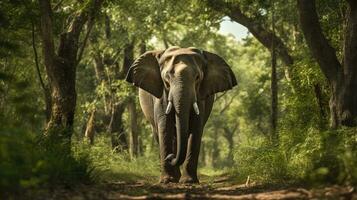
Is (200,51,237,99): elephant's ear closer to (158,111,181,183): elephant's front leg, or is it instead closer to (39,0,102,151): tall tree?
(158,111,181,183): elephant's front leg

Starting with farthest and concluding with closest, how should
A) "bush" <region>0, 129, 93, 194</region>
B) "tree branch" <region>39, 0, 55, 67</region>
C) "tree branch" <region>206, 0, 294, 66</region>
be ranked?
1. "tree branch" <region>206, 0, 294, 66</region>
2. "tree branch" <region>39, 0, 55, 67</region>
3. "bush" <region>0, 129, 93, 194</region>

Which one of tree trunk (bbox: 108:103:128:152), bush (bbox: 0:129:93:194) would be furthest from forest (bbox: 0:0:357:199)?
tree trunk (bbox: 108:103:128:152)

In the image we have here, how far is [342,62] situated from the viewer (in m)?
12.9

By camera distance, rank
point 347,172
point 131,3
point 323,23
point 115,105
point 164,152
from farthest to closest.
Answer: point 115,105
point 131,3
point 323,23
point 164,152
point 347,172

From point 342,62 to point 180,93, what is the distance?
11.1 ft

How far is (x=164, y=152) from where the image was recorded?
1421cm

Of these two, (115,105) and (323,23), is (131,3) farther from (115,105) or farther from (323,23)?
(323,23)

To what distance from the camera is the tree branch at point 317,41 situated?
1291cm

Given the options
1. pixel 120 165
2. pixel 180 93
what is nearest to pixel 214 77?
pixel 180 93

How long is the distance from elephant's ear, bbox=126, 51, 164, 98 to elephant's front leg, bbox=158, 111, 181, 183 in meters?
0.97

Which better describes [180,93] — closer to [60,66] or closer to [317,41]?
[60,66]

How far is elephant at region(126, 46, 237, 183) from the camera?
1375 cm

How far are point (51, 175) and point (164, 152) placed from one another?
19.7ft

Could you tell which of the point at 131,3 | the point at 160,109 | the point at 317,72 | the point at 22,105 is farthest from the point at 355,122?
the point at 131,3
